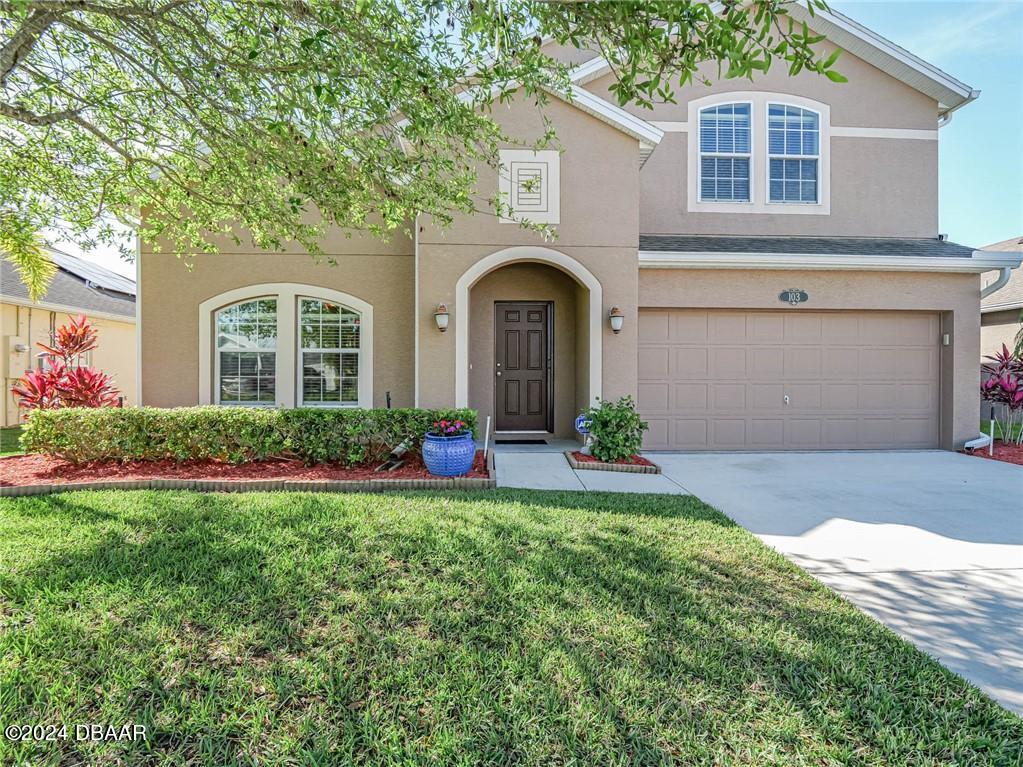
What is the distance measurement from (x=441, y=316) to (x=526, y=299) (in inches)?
83.4

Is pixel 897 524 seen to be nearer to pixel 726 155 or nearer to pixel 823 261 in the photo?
pixel 823 261

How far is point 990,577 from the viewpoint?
13.1 feet

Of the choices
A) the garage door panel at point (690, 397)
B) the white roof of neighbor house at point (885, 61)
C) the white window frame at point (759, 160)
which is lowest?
the garage door panel at point (690, 397)

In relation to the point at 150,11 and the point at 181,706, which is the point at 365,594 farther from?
the point at 150,11

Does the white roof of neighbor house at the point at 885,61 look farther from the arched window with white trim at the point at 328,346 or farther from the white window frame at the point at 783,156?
the arched window with white trim at the point at 328,346

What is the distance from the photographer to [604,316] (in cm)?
816

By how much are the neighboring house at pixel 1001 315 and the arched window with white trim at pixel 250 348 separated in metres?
17.1

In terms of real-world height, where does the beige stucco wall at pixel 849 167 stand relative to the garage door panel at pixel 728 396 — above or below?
above

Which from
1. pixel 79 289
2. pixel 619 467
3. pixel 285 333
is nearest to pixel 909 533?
pixel 619 467

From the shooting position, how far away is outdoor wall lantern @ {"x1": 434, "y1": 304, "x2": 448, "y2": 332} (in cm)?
785

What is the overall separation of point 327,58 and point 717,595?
5054mm

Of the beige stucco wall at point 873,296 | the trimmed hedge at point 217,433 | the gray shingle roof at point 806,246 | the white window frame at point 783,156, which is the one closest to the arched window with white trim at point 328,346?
the trimmed hedge at point 217,433

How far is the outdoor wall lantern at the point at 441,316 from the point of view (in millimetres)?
7848

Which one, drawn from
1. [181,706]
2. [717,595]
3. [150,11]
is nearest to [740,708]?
[717,595]
